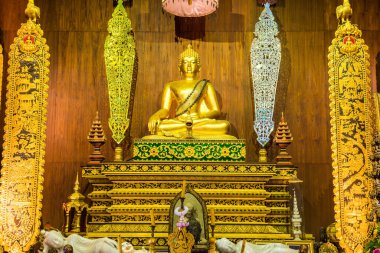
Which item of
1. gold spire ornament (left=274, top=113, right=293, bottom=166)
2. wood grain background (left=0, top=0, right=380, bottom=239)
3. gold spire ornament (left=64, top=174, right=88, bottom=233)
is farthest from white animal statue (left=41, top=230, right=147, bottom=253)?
gold spire ornament (left=274, top=113, right=293, bottom=166)

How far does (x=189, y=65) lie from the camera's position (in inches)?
240

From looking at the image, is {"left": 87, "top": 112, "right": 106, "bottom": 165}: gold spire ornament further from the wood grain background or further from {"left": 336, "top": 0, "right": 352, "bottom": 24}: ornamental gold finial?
{"left": 336, "top": 0, "right": 352, "bottom": 24}: ornamental gold finial

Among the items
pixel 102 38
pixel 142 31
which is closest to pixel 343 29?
pixel 142 31

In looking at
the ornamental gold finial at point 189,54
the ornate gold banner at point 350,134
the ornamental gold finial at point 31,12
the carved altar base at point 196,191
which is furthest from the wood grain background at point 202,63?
the carved altar base at point 196,191

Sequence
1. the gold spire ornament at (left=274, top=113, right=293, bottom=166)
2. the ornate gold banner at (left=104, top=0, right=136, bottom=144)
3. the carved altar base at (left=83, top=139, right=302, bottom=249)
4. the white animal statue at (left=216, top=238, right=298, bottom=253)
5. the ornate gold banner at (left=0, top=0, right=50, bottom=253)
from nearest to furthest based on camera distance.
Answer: the white animal statue at (left=216, top=238, right=298, bottom=253), the carved altar base at (left=83, top=139, right=302, bottom=249), the ornate gold banner at (left=0, top=0, right=50, bottom=253), the gold spire ornament at (left=274, top=113, right=293, bottom=166), the ornate gold banner at (left=104, top=0, right=136, bottom=144)

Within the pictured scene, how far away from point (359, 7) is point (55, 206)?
3.94m

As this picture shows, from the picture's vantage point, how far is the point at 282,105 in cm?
620

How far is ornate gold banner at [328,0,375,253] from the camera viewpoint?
5059 millimetres

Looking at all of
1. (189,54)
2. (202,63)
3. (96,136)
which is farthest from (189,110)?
(96,136)

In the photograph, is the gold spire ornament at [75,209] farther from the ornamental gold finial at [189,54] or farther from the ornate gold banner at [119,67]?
the ornamental gold finial at [189,54]

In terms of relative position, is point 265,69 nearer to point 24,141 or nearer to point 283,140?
point 283,140

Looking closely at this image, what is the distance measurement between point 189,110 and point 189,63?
53cm

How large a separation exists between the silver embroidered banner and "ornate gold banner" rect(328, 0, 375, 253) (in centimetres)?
70

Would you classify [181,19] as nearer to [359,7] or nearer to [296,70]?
[296,70]
